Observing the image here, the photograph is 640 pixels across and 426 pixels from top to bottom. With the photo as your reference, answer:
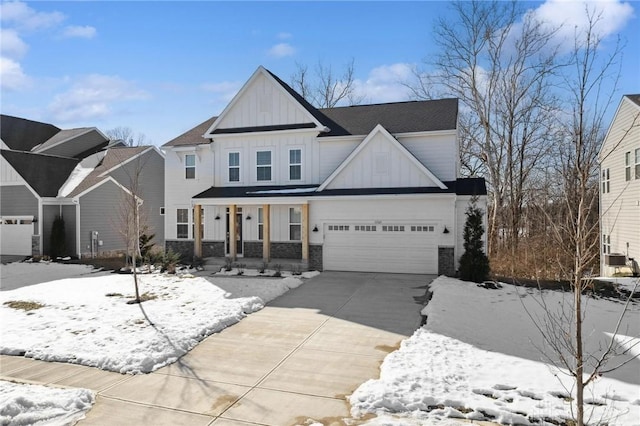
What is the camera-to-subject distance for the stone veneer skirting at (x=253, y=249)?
59.6 ft

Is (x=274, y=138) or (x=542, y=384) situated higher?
(x=274, y=138)

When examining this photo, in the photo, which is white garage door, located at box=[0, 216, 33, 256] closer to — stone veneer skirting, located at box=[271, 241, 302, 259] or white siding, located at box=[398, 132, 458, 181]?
stone veneer skirting, located at box=[271, 241, 302, 259]

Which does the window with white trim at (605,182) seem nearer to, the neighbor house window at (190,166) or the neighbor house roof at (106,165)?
the neighbor house window at (190,166)

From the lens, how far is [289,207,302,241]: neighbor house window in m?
17.5

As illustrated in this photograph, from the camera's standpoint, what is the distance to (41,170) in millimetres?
22250

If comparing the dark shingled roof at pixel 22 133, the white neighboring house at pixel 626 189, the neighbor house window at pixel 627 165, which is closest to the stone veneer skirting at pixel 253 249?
the white neighboring house at pixel 626 189

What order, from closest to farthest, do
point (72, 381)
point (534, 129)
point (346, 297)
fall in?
1. point (72, 381)
2. point (346, 297)
3. point (534, 129)

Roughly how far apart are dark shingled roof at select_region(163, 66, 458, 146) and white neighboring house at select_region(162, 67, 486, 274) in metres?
0.06

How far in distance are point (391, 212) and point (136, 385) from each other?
11.3m

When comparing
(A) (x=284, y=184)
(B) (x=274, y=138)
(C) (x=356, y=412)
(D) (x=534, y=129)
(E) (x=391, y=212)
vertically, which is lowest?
(C) (x=356, y=412)

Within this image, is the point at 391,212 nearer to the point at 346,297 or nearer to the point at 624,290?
the point at 346,297

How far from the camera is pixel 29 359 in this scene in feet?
22.6

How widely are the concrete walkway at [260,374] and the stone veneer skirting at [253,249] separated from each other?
27.3ft

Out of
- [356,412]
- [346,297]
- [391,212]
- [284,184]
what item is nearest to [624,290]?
[391,212]
